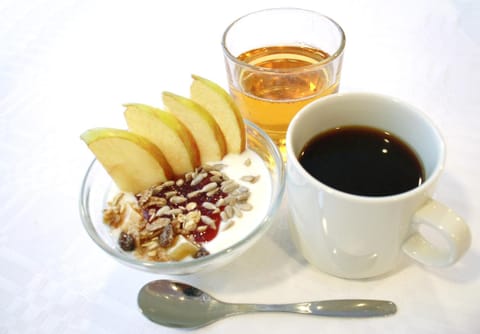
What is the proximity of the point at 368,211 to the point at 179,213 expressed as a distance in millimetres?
333

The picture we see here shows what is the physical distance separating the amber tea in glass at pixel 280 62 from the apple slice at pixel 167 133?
17 centimetres

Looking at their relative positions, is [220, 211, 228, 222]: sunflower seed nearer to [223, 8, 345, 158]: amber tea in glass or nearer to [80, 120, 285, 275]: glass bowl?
[80, 120, 285, 275]: glass bowl

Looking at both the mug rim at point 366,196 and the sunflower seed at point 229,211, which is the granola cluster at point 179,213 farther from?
the mug rim at point 366,196

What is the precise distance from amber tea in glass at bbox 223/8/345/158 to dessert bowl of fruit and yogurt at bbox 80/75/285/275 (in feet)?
0.24

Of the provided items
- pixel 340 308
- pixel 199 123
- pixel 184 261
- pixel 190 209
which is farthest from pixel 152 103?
pixel 340 308

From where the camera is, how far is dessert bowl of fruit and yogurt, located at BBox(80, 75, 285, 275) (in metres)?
0.68

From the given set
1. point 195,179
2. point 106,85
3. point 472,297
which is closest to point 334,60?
point 195,179

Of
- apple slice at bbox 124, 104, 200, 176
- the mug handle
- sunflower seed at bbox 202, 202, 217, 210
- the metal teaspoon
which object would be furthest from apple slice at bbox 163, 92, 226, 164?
the mug handle

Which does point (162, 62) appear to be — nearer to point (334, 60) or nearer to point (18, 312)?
point (334, 60)

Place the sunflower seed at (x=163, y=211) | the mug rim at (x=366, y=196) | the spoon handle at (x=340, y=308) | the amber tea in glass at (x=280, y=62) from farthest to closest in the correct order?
the amber tea in glass at (x=280, y=62)
the sunflower seed at (x=163, y=211)
the spoon handle at (x=340, y=308)
the mug rim at (x=366, y=196)

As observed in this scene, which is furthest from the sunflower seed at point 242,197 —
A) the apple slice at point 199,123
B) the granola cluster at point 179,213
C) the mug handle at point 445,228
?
the mug handle at point 445,228

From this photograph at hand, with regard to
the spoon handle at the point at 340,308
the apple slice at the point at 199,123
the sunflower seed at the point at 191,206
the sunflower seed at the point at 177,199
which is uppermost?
the apple slice at the point at 199,123

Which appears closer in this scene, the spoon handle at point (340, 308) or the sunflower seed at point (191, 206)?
the spoon handle at point (340, 308)

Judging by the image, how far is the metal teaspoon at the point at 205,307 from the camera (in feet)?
2.13
